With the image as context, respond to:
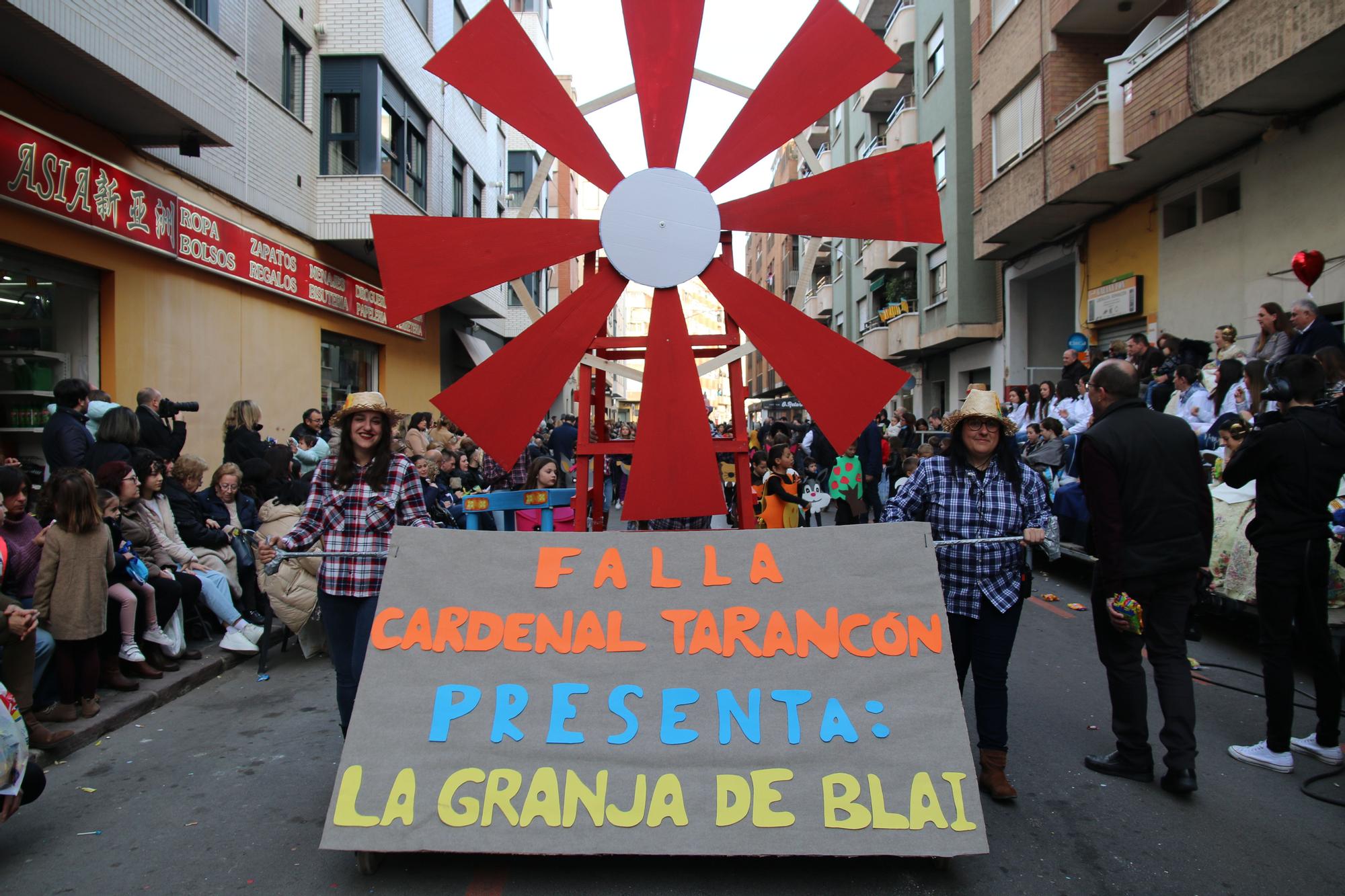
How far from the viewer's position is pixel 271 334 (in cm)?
1171

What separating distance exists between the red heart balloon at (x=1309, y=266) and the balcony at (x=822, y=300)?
26.1 meters

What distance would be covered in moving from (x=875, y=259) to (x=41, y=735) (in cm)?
2459

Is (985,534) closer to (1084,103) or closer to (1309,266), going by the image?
(1309,266)

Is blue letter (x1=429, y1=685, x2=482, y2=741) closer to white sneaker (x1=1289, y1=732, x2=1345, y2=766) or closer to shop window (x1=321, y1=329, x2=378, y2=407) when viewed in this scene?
white sneaker (x1=1289, y1=732, x2=1345, y2=766)

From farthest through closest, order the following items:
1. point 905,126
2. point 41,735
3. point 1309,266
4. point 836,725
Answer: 1. point 905,126
2. point 1309,266
3. point 41,735
4. point 836,725

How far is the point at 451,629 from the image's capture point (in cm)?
290

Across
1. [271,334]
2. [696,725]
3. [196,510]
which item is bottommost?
[696,725]

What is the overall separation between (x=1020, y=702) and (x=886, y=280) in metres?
23.4

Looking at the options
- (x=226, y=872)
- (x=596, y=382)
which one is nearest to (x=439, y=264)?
(x=596, y=382)

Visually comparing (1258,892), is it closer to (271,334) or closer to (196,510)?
(196,510)

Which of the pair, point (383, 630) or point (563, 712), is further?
point (383, 630)

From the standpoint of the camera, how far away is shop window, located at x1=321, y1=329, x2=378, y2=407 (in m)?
13.9

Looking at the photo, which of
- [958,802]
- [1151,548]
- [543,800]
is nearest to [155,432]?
[543,800]

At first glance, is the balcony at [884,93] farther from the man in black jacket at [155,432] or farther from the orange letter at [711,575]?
the orange letter at [711,575]
